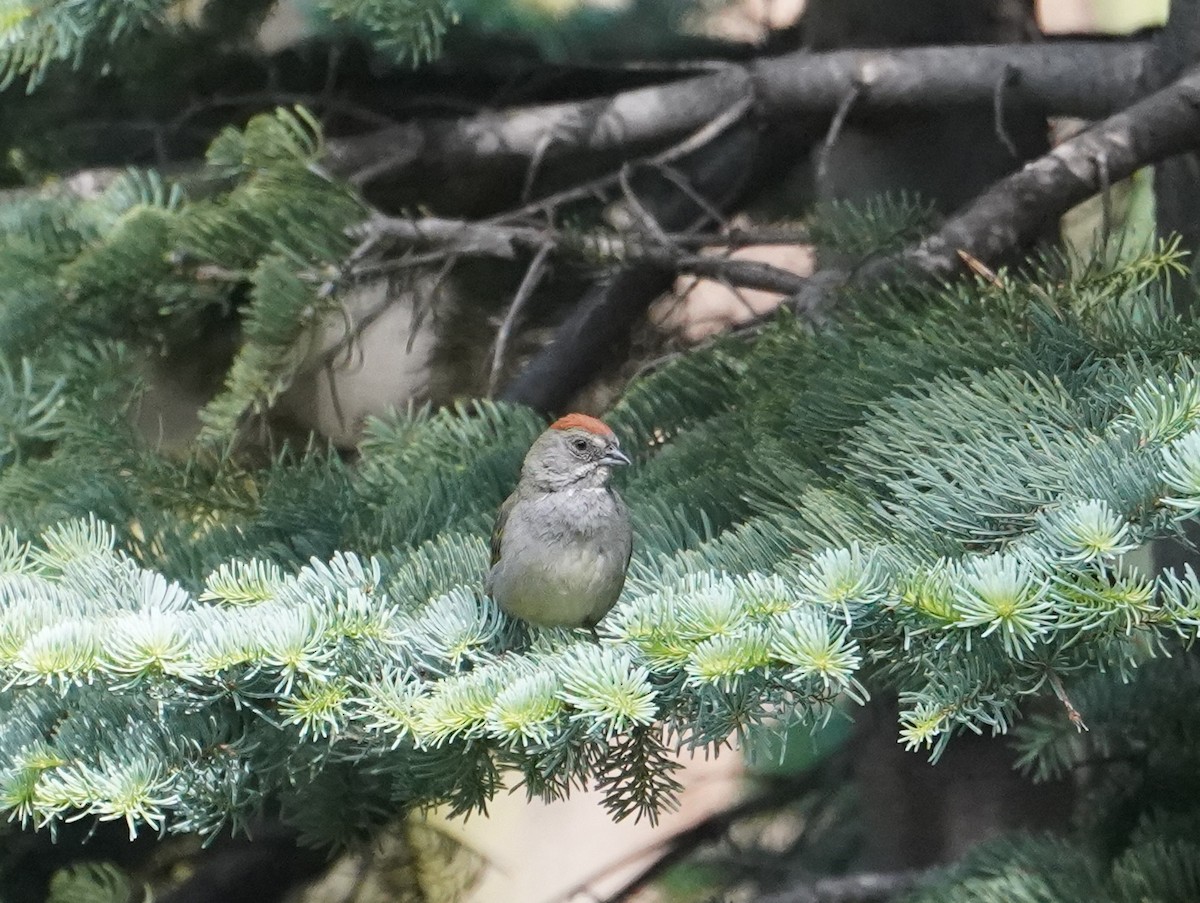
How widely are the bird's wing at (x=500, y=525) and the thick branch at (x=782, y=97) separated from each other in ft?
3.06

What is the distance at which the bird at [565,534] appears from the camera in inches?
70.6

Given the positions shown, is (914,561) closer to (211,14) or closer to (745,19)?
(211,14)

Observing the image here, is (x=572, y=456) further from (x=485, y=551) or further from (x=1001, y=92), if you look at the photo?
(x=1001, y=92)

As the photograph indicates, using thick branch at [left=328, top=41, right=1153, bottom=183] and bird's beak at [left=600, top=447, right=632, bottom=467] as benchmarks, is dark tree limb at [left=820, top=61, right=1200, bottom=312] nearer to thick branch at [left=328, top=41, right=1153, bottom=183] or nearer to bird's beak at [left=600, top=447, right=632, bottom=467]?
thick branch at [left=328, top=41, right=1153, bottom=183]

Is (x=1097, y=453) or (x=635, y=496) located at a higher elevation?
(x=635, y=496)

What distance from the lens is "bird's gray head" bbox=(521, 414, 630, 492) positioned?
2021mm

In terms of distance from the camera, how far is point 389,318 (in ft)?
12.9

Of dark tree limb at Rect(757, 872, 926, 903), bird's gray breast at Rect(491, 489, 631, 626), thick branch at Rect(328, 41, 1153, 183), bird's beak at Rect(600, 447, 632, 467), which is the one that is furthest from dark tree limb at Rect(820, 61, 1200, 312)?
dark tree limb at Rect(757, 872, 926, 903)

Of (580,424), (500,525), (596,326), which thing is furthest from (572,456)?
(596,326)

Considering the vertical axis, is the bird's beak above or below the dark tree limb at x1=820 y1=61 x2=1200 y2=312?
below

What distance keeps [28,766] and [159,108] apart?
2.09 meters

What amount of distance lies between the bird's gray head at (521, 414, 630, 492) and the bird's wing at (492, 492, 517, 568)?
0.15 ft

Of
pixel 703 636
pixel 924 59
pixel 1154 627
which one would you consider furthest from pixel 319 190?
pixel 1154 627

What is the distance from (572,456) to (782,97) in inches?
41.6
